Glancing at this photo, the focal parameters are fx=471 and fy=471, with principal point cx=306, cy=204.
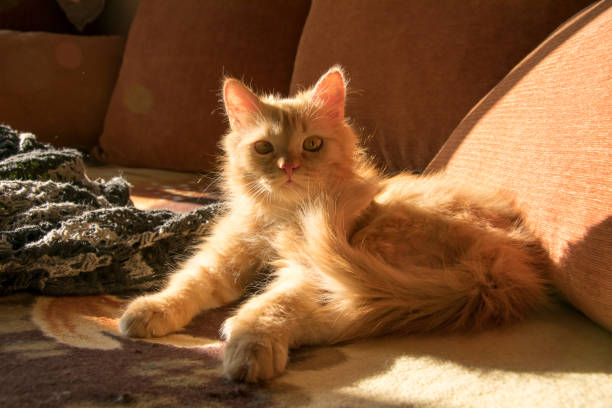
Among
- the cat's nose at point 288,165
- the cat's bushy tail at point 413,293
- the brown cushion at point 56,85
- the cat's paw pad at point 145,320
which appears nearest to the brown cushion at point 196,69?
the brown cushion at point 56,85

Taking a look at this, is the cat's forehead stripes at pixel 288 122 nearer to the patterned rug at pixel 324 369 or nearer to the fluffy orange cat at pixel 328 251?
the fluffy orange cat at pixel 328 251

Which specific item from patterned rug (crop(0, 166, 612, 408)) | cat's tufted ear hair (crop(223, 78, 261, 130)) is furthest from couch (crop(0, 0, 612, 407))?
cat's tufted ear hair (crop(223, 78, 261, 130))

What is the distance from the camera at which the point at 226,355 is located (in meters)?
0.71

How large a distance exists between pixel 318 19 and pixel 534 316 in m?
1.56

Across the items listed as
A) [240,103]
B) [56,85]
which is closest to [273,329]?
[240,103]

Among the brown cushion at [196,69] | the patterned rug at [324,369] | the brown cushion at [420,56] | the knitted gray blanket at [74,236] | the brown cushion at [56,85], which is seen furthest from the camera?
the brown cushion at [56,85]

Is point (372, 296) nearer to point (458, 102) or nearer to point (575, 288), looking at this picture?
point (575, 288)

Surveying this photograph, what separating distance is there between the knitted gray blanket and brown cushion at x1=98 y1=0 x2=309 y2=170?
0.89 m

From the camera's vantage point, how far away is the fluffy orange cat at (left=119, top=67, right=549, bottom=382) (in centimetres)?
81

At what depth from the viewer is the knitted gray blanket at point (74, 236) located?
1.00 metres

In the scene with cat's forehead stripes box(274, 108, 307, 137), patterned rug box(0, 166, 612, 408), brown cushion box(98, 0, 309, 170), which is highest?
brown cushion box(98, 0, 309, 170)

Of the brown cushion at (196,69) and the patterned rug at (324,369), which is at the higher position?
the brown cushion at (196,69)

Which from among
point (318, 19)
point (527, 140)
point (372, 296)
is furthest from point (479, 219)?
point (318, 19)

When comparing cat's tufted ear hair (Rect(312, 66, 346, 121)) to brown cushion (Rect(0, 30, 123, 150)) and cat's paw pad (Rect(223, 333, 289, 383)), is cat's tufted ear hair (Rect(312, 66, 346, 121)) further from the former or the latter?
brown cushion (Rect(0, 30, 123, 150))
